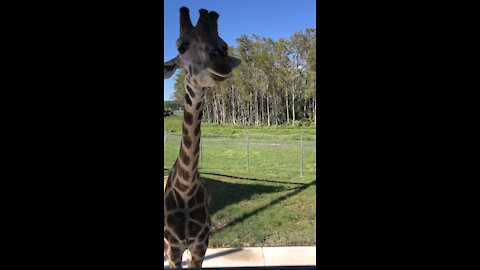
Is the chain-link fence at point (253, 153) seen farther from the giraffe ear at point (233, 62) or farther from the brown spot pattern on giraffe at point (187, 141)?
the giraffe ear at point (233, 62)

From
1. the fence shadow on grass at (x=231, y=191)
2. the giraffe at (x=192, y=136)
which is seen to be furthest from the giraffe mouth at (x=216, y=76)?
the fence shadow on grass at (x=231, y=191)

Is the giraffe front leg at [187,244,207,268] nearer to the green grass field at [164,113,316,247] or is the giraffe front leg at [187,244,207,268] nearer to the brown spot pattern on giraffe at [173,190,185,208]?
the brown spot pattern on giraffe at [173,190,185,208]

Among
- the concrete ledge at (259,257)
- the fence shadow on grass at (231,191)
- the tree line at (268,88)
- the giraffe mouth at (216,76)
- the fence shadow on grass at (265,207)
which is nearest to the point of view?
the giraffe mouth at (216,76)

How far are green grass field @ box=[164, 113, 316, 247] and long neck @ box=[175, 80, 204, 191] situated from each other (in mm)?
2127

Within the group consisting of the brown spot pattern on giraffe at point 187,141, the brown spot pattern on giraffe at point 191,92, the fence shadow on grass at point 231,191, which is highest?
the brown spot pattern on giraffe at point 191,92

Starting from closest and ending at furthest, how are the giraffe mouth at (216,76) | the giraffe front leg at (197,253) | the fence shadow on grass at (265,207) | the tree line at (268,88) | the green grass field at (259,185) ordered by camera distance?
the giraffe mouth at (216,76), the giraffe front leg at (197,253), the green grass field at (259,185), the fence shadow on grass at (265,207), the tree line at (268,88)

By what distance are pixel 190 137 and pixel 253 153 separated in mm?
6999

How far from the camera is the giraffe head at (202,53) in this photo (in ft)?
4.52

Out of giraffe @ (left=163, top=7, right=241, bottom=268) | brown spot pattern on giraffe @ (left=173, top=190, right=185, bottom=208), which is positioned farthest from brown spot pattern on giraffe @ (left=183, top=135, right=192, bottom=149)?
brown spot pattern on giraffe @ (left=173, top=190, right=185, bottom=208)

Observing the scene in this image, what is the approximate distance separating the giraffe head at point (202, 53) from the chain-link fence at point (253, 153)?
19.5 feet

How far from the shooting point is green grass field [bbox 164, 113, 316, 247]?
4.27m

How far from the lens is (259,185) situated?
21.0ft

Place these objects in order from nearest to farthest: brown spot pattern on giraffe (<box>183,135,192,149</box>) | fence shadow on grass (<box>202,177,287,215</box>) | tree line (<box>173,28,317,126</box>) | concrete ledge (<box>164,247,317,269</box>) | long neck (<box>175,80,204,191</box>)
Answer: long neck (<box>175,80,204,191</box>) < brown spot pattern on giraffe (<box>183,135,192,149</box>) < concrete ledge (<box>164,247,317,269</box>) < fence shadow on grass (<box>202,177,287,215</box>) < tree line (<box>173,28,317,126</box>)
